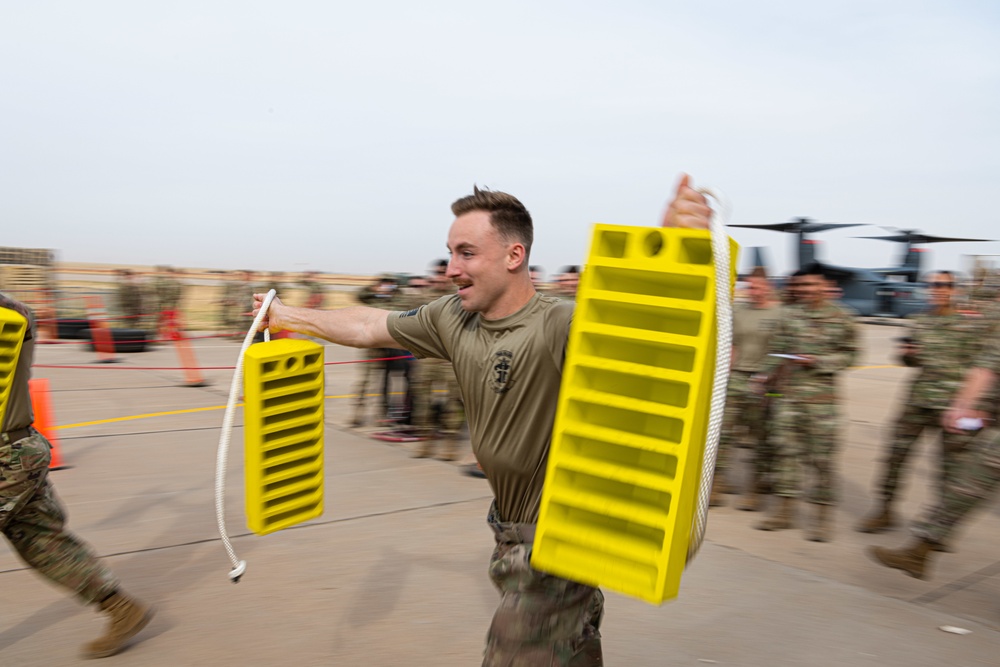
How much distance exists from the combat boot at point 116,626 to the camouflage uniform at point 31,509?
2.5 inches

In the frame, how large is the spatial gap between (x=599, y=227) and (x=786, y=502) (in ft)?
14.5

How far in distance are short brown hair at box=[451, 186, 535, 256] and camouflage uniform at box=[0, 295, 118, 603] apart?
2129 mm

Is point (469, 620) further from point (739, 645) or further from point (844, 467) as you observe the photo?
point (844, 467)

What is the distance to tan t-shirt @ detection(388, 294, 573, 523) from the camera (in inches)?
92.4

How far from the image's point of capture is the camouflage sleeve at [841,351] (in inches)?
217

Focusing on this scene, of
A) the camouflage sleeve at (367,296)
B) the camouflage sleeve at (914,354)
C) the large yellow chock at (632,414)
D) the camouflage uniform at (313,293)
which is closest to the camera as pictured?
the large yellow chock at (632,414)

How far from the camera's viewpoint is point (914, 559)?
4652 mm

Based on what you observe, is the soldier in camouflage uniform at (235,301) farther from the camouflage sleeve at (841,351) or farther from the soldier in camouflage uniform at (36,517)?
the soldier in camouflage uniform at (36,517)

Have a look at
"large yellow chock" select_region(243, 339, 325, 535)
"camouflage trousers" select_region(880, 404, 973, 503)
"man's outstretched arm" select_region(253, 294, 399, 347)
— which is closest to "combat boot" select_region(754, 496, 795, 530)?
"camouflage trousers" select_region(880, 404, 973, 503)

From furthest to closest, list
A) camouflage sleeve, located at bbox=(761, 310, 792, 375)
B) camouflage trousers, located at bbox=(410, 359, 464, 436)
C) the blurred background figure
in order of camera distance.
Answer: the blurred background figure
camouflage trousers, located at bbox=(410, 359, 464, 436)
camouflage sleeve, located at bbox=(761, 310, 792, 375)

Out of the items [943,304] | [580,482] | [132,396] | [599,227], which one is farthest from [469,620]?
[132,396]

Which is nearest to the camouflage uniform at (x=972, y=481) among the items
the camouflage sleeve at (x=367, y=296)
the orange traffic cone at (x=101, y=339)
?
the camouflage sleeve at (x=367, y=296)

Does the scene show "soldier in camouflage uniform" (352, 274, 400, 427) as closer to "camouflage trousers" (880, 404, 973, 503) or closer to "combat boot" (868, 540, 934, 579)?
"camouflage trousers" (880, 404, 973, 503)

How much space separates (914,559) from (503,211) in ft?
11.9
